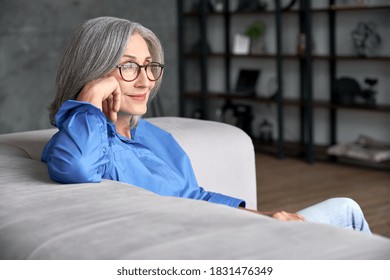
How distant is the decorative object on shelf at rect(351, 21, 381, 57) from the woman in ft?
13.0

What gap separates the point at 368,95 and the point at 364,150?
44 cm

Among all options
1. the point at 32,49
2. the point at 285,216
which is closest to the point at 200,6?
the point at 32,49

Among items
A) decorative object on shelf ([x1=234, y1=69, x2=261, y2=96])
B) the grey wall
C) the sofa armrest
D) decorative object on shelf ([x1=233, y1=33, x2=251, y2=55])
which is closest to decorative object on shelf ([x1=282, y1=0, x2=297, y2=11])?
decorative object on shelf ([x1=233, y1=33, x2=251, y2=55])

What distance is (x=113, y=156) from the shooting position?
87.7 inches

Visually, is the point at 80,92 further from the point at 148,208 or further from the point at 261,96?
the point at 261,96

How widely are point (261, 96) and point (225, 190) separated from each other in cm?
415

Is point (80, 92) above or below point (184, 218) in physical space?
above

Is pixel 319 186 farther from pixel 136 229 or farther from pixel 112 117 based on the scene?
pixel 136 229

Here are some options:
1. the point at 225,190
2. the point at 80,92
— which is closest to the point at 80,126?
the point at 80,92

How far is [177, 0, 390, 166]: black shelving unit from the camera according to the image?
641 cm

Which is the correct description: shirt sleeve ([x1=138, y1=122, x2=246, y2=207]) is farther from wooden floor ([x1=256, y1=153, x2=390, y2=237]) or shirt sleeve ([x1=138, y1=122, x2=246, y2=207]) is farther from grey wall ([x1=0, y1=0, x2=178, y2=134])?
grey wall ([x1=0, y1=0, x2=178, y2=134])

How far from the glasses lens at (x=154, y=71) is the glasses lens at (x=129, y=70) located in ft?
0.18

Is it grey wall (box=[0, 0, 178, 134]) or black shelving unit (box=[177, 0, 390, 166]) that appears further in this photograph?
grey wall (box=[0, 0, 178, 134])

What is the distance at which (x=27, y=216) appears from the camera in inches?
66.2
